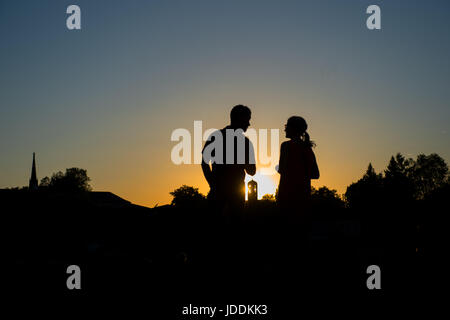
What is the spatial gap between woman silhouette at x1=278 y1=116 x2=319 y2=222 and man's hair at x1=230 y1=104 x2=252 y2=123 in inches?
30.5

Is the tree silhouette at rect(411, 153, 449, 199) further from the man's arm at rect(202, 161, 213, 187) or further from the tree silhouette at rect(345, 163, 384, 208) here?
the man's arm at rect(202, 161, 213, 187)

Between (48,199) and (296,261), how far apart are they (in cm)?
2589

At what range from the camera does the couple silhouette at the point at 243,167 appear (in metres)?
7.26

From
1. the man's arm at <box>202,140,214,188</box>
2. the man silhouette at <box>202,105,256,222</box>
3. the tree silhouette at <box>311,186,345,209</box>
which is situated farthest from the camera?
the tree silhouette at <box>311,186,345,209</box>

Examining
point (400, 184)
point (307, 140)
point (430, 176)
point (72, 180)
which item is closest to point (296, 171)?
point (307, 140)

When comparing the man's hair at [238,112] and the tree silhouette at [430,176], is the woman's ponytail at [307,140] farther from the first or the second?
the tree silhouette at [430,176]

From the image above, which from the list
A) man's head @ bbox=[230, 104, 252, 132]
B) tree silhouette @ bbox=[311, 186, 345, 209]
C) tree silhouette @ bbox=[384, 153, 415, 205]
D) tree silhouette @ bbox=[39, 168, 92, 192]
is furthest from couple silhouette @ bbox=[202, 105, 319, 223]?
tree silhouette @ bbox=[39, 168, 92, 192]

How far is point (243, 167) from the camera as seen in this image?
739 centimetres

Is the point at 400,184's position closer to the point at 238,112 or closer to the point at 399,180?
the point at 399,180

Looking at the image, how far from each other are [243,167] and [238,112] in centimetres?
86

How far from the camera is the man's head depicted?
743cm
